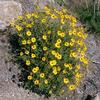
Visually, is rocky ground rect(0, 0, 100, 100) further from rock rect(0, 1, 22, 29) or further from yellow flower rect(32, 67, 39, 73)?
yellow flower rect(32, 67, 39, 73)

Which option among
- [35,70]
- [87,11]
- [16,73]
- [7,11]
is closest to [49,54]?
[35,70]

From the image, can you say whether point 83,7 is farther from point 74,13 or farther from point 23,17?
point 23,17

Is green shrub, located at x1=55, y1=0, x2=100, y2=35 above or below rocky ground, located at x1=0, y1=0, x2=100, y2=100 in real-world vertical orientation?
above

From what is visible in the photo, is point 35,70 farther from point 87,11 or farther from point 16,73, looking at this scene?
point 87,11

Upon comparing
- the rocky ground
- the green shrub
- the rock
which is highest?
the rock

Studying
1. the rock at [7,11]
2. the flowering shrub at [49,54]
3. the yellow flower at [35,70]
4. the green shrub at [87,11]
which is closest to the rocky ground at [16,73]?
the rock at [7,11]

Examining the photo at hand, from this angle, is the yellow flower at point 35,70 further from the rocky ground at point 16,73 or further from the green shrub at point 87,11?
the green shrub at point 87,11

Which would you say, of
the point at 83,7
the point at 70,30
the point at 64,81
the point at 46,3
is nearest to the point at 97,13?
the point at 83,7

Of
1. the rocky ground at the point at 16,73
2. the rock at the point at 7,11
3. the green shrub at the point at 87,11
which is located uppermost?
the rock at the point at 7,11

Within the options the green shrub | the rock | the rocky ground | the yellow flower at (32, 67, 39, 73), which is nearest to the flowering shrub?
the yellow flower at (32, 67, 39, 73)
